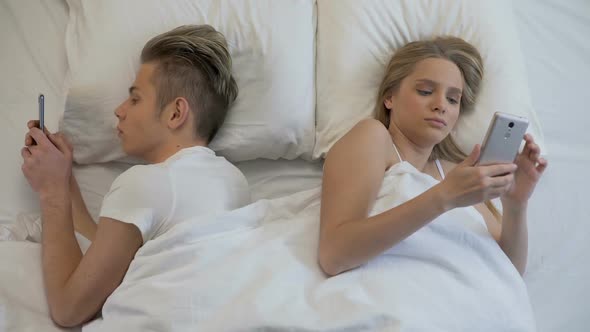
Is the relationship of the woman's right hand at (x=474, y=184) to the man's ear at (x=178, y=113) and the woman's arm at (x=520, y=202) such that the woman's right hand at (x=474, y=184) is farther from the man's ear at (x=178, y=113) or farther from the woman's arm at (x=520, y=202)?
the man's ear at (x=178, y=113)

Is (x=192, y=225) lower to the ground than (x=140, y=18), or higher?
lower

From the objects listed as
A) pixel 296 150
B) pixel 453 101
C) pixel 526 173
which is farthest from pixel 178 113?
pixel 526 173

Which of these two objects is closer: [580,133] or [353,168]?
[353,168]

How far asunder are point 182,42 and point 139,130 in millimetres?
211

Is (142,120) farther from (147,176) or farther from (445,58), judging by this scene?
(445,58)

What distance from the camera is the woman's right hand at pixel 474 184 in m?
0.94

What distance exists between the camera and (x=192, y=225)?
1.07m

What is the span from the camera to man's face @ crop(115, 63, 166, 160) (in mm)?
1234

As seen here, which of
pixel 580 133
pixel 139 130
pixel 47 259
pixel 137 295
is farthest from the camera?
pixel 580 133

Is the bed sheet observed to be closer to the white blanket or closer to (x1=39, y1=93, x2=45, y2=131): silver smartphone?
the white blanket

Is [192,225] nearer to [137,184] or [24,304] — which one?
[137,184]

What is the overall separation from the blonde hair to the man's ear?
43cm

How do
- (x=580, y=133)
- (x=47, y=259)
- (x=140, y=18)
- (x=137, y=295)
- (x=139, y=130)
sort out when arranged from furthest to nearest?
(x=580, y=133) → (x=140, y=18) → (x=139, y=130) → (x=47, y=259) → (x=137, y=295)

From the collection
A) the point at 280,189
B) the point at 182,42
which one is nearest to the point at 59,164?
the point at 182,42
